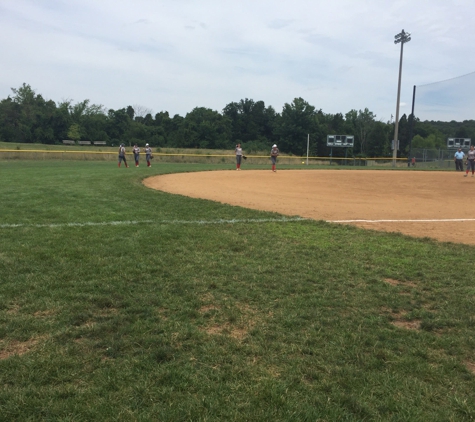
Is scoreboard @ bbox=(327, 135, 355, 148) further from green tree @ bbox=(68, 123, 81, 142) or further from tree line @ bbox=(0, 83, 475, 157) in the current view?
green tree @ bbox=(68, 123, 81, 142)

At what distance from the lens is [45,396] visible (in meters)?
2.38

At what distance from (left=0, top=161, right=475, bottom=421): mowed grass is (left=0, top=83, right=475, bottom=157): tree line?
2651 inches

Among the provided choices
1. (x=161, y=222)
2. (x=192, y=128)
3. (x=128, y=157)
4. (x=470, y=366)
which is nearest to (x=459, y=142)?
(x=128, y=157)

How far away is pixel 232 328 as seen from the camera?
3.31 meters

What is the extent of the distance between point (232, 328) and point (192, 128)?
263 ft

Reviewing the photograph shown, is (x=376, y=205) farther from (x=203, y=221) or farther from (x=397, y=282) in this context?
(x=397, y=282)

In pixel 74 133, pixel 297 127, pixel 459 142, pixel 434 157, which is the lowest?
pixel 434 157

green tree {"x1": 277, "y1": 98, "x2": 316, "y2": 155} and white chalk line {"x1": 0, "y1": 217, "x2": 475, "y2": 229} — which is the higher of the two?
green tree {"x1": 277, "y1": 98, "x2": 316, "y2": 155}

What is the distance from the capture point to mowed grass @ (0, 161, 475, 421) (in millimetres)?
2367

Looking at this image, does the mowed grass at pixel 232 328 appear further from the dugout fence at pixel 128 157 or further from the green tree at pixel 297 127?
the green tree at pixel 297 127

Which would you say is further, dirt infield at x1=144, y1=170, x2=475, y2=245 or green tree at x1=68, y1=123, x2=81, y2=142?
green tree at x1=68, y1=123, x2=81, y2=142

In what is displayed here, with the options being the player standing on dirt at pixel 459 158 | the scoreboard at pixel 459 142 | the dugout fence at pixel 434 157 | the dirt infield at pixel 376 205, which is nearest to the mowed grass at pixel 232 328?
the dirt infield at pixel 376 205

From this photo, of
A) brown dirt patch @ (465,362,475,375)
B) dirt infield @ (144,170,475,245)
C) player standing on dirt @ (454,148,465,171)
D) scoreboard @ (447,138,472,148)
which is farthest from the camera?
scoreboard @ (447,138,472,148)

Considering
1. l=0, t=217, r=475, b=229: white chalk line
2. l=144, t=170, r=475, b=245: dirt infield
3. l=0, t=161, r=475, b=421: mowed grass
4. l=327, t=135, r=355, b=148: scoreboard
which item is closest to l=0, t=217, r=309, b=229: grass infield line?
l=0, t=217, r=475, b=229: white chalk line
